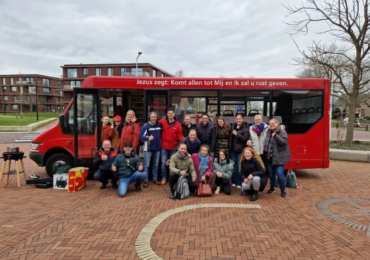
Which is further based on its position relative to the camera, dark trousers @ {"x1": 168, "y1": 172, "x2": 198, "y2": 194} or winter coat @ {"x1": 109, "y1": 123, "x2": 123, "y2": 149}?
winter coat @ {"x1": 109, "y1": 123, "x2": 123, "y2": 149}

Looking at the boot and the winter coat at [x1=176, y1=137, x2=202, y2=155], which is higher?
the winter coat at [x1=176, y1=137, x2=202, y2=155]

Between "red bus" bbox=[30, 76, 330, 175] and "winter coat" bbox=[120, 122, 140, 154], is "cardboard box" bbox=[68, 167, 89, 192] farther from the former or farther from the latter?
"winter coat" bbox=[120, 122, 140, 154]

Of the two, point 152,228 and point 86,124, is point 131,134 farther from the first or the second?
point 152,228

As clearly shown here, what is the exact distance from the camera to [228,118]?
6.58 meters

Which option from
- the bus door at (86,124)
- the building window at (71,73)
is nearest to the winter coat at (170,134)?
the bus door at (86,124)

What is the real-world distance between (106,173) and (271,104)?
455 centimetres

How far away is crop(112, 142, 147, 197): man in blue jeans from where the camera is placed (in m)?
5.45

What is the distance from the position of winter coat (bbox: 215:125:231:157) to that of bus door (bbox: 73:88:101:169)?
120 inches

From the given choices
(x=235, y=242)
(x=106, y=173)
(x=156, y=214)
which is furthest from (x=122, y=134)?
(x=235, y=242)

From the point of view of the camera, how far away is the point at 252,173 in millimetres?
5176

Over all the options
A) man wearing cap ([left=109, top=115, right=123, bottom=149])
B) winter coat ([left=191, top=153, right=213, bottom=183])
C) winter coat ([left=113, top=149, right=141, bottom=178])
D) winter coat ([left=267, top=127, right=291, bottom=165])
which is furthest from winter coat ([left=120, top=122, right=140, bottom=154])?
winter coat ([left=267, top=127, right=291, bottom=165])

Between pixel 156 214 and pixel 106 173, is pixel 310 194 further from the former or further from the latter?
pixel 106 173

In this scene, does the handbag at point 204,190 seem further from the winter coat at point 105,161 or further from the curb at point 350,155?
the curb at point 350,155

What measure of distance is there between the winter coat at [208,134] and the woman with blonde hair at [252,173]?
763mm
